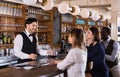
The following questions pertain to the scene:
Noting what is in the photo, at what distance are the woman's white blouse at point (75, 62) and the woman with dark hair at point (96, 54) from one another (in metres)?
0.51

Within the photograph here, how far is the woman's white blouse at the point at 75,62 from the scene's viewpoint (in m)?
2.71

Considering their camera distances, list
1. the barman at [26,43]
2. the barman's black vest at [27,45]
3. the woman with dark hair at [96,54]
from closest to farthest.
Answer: the woman with dark hair at [96,54]
the barman at [26,43]
the barman's black vest at [27,45]

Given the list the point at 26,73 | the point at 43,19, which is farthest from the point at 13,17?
the point at 26,73

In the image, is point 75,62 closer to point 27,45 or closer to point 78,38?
point 78,38

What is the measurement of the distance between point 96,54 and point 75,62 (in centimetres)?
65

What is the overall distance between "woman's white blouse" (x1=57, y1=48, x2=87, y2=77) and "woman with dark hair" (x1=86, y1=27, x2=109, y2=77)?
0.51m

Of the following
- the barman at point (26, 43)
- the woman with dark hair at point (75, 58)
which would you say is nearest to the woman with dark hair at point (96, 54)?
the woman with dark hair at point (75, 58)

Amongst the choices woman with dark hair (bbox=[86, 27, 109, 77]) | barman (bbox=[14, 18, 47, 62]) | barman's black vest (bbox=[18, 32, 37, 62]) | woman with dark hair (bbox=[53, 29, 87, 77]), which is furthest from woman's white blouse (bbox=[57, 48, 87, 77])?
barman's black vest (bbox=[18, 32, 37, 62])

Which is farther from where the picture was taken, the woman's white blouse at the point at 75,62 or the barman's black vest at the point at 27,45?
the barman's black vest at the point at 27,45

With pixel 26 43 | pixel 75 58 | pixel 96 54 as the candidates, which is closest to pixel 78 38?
pixel 75 58

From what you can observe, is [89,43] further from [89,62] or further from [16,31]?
[16,31]

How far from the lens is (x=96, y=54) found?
10.8 ft

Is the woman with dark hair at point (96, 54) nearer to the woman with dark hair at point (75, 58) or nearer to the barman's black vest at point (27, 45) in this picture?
the woman with dark hair at point (75, 58)

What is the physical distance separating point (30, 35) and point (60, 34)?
14.3ft
